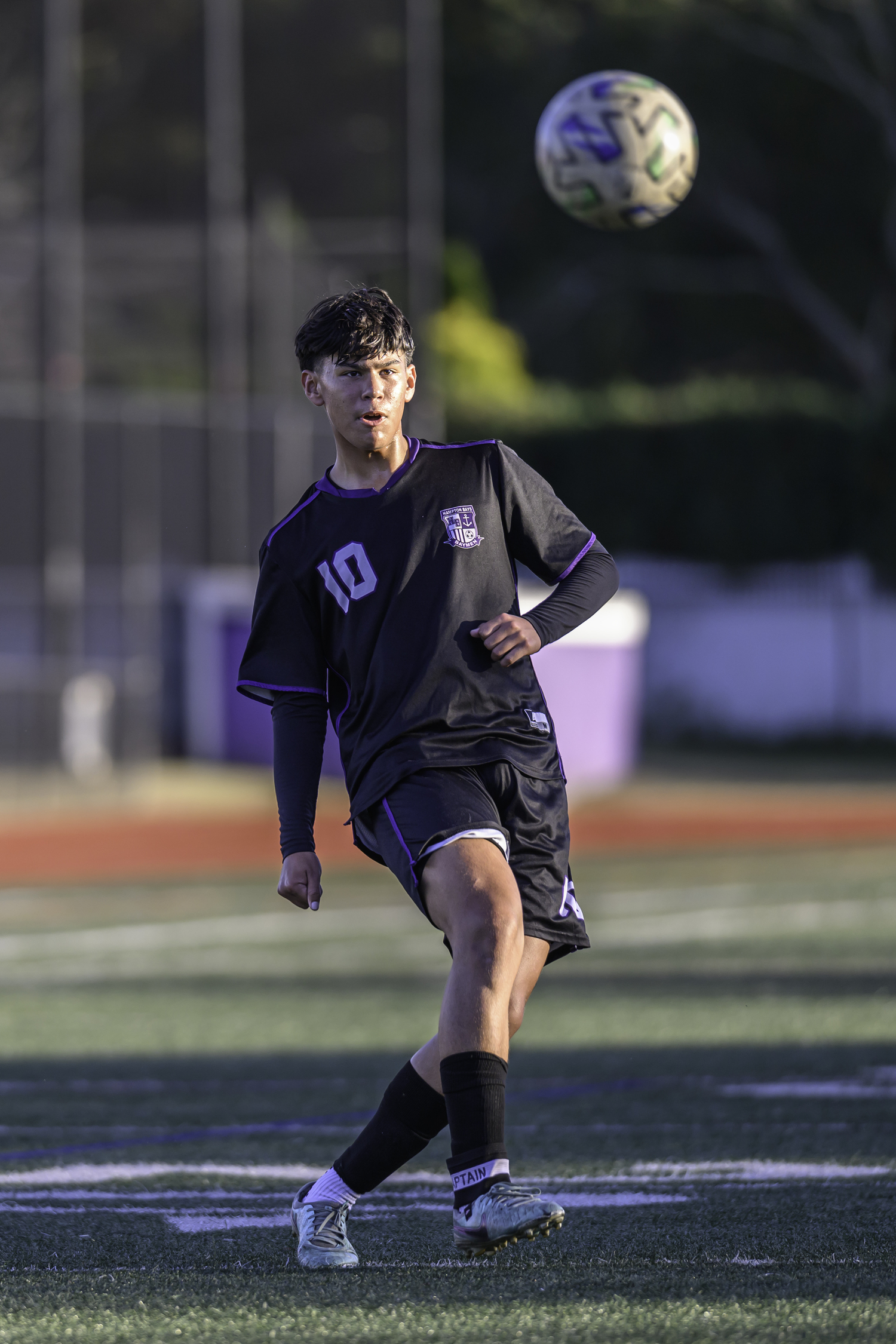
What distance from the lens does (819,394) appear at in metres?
33.3

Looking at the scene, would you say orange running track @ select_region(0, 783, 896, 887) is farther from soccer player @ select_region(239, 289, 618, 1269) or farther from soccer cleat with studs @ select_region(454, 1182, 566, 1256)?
soccer cleat with studs @ select_region(454, 1182, 566, 1256)

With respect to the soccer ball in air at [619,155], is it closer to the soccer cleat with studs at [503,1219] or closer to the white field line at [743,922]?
the soccer cleat with studs at [503,1219]

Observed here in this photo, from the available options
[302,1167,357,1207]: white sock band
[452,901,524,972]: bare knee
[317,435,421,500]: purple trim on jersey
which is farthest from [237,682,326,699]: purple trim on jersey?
[302,1167,357,1207]: white sock band

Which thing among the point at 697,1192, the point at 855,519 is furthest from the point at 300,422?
the point at 697,1192

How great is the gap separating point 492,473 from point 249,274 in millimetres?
22102

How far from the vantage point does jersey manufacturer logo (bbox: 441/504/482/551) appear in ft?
15.1

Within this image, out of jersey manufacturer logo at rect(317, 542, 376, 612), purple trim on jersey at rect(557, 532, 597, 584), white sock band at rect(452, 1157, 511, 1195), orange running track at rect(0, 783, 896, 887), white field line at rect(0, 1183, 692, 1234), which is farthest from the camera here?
orange running track at rect(0, 783, 896, 887)

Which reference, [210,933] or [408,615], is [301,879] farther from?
[210,933]

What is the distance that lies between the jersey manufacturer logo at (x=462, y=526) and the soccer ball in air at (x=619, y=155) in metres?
2.68

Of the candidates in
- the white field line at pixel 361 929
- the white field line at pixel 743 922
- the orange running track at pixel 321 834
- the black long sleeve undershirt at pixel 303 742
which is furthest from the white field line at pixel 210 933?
the black long sleeve undershirt at pixel 303 742

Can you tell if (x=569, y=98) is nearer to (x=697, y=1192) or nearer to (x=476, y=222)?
(x=697, y=1192)

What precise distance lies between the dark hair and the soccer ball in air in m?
2.51

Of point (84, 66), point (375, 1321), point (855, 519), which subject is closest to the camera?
point (375, 1321)

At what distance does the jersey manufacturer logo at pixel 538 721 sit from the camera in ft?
15.3
